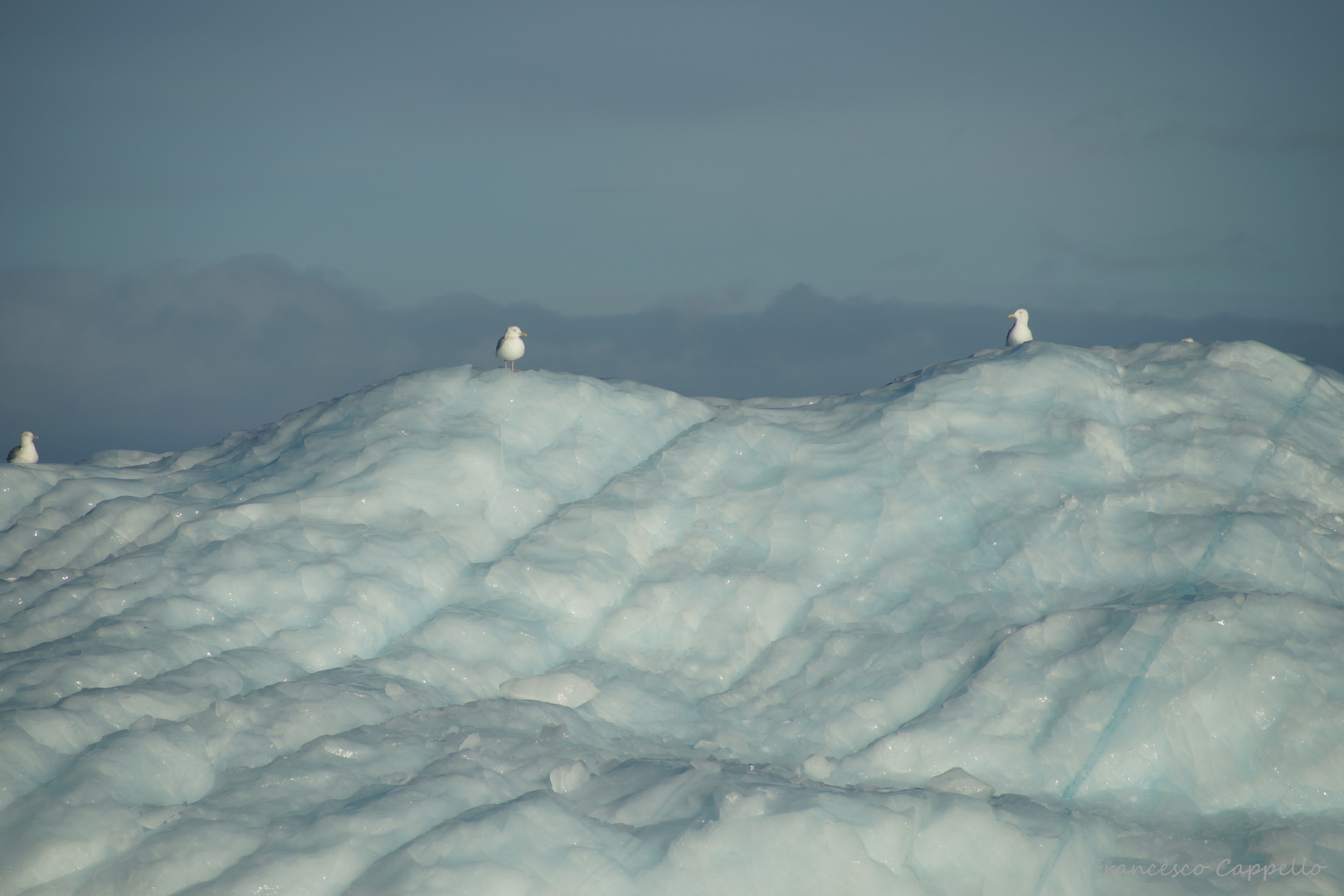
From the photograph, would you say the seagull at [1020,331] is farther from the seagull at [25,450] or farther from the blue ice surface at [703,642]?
the seagull at [25,450]

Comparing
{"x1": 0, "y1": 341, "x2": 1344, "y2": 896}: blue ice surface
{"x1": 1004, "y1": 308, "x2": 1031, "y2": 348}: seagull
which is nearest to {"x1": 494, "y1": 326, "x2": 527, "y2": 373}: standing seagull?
{"x1": 0, "y1": 341, "x2": 1344, "y2": 896}: blue ice surface

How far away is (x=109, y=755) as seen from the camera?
655 centimetres

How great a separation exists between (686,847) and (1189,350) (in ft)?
30.5

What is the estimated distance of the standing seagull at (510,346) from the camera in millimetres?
13797

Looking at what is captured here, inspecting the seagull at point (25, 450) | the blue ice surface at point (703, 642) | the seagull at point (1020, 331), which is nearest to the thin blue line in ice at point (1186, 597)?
the blue ice surface at point (703, 642)

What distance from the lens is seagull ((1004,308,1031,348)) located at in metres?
13.9

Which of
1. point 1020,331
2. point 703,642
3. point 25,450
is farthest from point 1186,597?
point 25,450

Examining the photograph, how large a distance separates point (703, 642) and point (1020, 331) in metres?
8.23

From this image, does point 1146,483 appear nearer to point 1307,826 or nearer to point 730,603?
point 1307,826

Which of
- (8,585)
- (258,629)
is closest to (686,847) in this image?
(258,629)

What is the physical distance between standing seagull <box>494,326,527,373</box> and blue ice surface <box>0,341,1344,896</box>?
2.24 metres

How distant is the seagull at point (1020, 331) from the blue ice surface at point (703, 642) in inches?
74.6

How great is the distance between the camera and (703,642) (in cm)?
901

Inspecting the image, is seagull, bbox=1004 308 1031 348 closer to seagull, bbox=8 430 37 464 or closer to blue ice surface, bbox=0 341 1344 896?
blue ice surface, bbox=0 341 1344 896
